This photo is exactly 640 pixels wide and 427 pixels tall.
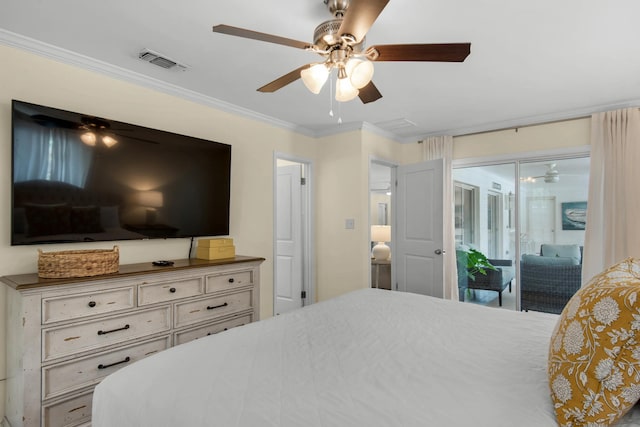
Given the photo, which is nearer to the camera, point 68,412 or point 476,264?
point 68,412

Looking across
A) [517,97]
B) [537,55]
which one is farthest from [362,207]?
[537,55]

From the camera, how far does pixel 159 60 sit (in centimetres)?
253

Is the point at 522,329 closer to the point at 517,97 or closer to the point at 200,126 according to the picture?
the point at 517,97

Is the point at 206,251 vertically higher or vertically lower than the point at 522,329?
higher

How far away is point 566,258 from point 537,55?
2.45 meters

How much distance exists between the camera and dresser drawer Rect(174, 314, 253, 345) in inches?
100

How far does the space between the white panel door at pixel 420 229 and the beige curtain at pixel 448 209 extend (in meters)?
0.19

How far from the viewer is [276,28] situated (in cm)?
214

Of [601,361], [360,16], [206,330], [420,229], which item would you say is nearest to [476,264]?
[420,229]

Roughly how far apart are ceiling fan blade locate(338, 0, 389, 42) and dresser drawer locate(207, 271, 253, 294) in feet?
6.74

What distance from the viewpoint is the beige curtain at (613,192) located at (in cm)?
333

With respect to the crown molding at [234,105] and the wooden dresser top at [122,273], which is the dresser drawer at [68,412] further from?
the crown molding at [234,105]

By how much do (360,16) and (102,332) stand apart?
226cm

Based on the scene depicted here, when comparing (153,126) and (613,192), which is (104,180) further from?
(613,192)
